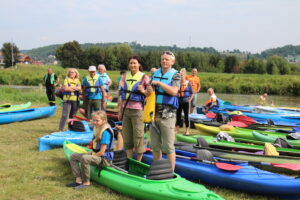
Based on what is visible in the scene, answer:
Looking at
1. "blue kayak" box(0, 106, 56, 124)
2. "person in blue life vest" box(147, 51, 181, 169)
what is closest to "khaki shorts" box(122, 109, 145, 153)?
"person in blue life vest" box(147, 51, 181, 169)

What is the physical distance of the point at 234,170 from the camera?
13.7 feet

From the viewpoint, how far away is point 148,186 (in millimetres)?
3686

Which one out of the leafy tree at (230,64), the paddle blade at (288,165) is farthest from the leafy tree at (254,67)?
the paddle blade at (288,165)

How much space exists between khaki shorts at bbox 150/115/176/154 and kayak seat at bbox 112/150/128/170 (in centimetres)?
49

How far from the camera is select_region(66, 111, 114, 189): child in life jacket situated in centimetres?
420

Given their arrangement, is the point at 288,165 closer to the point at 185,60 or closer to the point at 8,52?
the point at 185,60

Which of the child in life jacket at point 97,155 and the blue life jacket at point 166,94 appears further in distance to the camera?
the child in life jacket at point 97,155

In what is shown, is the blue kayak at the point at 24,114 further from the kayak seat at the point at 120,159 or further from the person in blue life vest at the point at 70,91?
the kayak seat at the point at 120,159

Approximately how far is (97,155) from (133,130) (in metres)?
0.67

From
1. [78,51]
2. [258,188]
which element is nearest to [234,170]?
[258,188]

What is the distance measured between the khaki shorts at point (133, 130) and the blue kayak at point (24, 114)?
5604 mm

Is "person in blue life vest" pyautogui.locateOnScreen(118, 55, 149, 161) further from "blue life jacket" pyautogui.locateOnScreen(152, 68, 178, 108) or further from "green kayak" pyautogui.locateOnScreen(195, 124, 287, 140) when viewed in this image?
"green kayak" pyautogui.locateOnScreen(195, 124, 287, 140)

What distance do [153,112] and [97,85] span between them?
3.14 metres

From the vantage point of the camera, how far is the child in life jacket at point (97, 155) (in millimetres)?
4195
